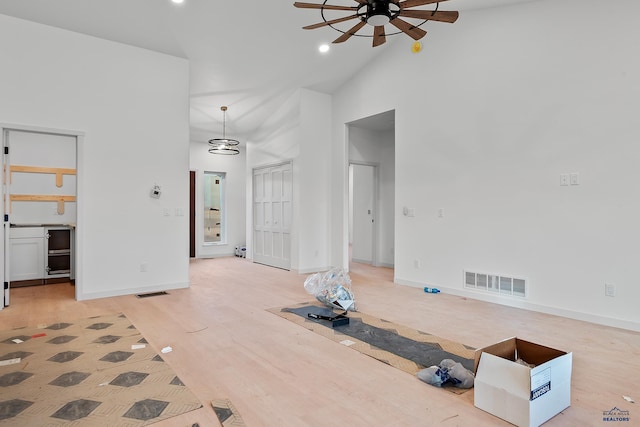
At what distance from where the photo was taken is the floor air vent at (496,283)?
4.41m

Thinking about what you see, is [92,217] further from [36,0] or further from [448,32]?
[448,32]

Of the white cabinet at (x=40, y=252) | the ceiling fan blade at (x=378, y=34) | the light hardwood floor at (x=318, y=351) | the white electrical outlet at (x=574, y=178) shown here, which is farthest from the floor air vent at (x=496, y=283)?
the white cabinet at (x=40, y=252)

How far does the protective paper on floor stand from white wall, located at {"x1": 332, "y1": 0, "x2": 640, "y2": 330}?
1.77 m

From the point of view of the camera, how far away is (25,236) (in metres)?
5.57

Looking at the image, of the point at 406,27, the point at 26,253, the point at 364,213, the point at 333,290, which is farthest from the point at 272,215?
the point at 406,27

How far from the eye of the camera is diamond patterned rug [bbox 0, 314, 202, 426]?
6.81 ft

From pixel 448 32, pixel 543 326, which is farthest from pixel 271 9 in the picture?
pixel 543 326

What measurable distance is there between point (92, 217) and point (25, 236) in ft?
5.76

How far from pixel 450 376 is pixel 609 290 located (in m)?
2.46

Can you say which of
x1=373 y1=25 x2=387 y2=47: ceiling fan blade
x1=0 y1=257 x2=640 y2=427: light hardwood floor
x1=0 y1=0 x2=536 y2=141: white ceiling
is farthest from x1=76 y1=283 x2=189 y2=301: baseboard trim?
x1=373 y1=25 x2=387 y2=47: ceiling fan blade

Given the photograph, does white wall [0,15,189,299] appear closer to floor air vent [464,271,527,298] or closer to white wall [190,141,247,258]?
white wall [190,141,247,258]

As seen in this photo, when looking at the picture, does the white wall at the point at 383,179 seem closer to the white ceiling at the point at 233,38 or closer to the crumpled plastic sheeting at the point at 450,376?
the white ceiling at the point at 233,38

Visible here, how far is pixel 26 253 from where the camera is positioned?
18.3 feet

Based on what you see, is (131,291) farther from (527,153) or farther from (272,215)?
(527,153)
